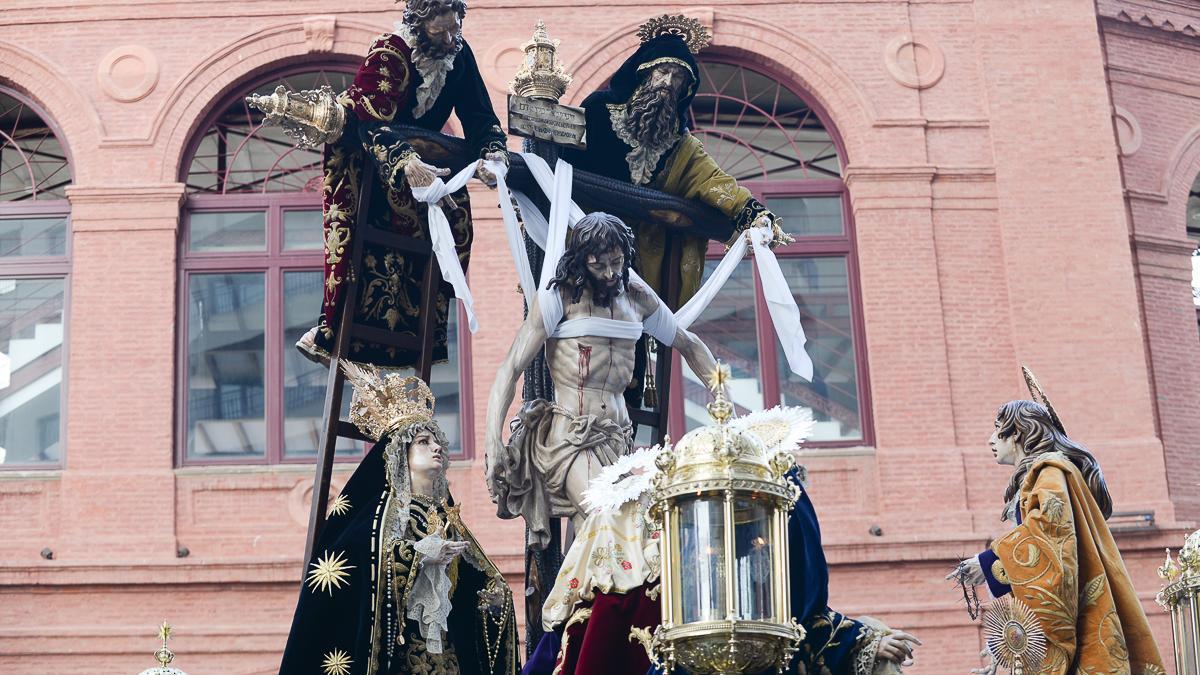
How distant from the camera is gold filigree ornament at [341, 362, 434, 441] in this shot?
413 inches

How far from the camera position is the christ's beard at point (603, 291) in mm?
10289

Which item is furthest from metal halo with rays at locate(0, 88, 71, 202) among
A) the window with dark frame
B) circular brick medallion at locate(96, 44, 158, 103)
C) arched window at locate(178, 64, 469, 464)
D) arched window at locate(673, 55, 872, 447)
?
the window with dark frame

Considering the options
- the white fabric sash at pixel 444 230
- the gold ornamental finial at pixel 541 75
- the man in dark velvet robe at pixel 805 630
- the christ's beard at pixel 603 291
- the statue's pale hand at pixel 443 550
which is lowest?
the man in dark velvet robe at pixel 805 630

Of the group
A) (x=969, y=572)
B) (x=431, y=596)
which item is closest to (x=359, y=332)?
(x=431, y=596)

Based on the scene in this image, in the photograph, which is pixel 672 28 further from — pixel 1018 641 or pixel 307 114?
pixel 1018 641

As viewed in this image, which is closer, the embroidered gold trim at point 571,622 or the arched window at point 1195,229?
the embroidered gold trim at point 571,622

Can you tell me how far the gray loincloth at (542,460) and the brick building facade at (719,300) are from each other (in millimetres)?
9072

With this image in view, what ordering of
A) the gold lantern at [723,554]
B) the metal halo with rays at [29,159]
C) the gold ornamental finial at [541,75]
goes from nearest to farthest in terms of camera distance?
the gold lantern at [723,554], the gold ornamental finial at [541,75], the metal halo with rays at [29,159]

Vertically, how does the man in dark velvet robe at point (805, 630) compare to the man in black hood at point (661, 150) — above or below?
below

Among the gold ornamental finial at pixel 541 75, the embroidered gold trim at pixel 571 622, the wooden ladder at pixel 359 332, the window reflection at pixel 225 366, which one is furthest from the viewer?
the window reflection at pixel 225 366

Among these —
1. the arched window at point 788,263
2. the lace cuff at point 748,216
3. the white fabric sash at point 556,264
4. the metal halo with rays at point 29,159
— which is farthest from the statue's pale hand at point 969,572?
the metal halo with rays at point 29,159

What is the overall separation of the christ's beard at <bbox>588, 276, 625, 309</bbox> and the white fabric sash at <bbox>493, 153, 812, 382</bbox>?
0.11 m

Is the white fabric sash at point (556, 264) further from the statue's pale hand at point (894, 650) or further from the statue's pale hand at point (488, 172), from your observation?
the statue's pale hand at point (894, 650)

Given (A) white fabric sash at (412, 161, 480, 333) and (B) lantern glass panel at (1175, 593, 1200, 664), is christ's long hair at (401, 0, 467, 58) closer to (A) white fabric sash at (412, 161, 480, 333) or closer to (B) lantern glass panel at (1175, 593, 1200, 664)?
(A) white fabric sash at (412, 161, 480, 333)
